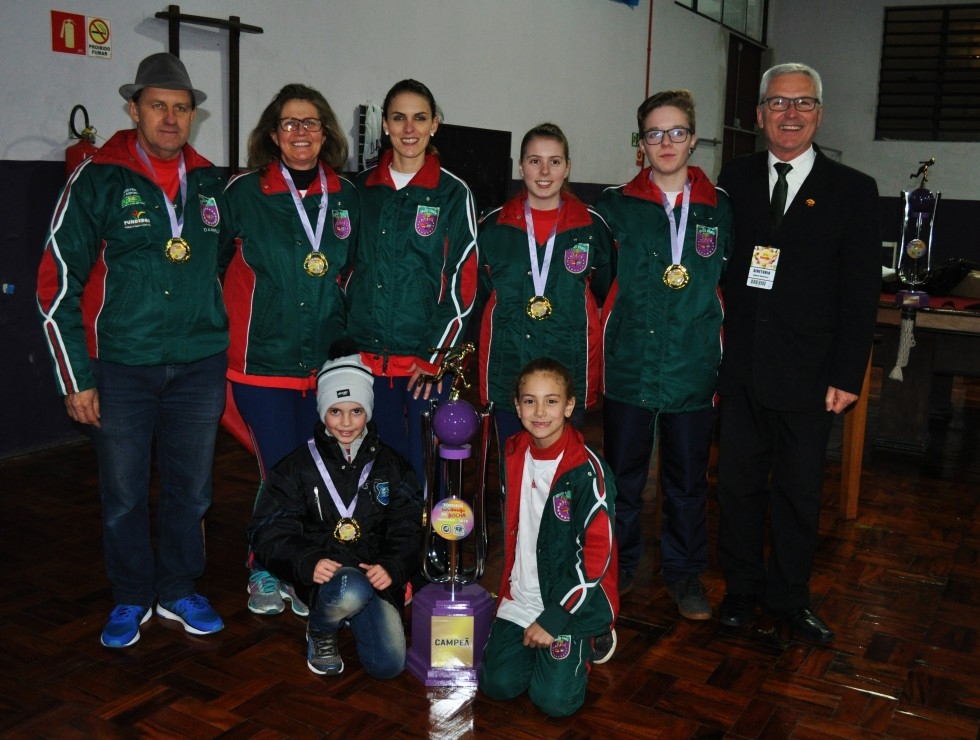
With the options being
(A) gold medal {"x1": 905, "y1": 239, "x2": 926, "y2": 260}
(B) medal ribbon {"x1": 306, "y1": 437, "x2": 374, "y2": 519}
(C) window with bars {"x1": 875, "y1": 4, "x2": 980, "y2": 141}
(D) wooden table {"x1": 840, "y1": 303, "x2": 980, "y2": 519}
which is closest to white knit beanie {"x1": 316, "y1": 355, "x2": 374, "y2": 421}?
(B) medal ribbon {"x1": 306, "y1": 437, "x2": 374, "y2": 519}

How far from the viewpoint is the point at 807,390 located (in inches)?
106

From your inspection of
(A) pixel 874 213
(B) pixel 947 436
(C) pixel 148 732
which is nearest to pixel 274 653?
(C) pixel 148 732

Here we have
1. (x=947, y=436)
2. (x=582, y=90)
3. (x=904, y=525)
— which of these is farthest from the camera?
(x=582, y=90)

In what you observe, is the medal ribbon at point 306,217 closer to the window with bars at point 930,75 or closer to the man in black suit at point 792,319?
the man in black suit at point 792,319

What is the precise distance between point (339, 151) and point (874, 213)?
154 cm

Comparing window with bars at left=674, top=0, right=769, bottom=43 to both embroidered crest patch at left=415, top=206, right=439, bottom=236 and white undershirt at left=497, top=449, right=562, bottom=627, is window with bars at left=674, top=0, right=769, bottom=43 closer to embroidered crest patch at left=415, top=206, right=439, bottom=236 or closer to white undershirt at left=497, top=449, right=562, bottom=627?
embroidered crest patch at left=415, top=206, right=439, bottom=236

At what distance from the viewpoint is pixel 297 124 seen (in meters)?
2.67

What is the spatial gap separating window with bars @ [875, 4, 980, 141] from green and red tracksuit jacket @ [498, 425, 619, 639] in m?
9.36

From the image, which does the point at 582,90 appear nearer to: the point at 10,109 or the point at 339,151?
the point at 10,109

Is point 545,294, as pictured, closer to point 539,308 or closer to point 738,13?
point 539,308

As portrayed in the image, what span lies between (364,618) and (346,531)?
0.78ft

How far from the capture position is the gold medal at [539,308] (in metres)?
2.73

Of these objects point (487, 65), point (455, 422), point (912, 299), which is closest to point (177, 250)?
point (455, 422)

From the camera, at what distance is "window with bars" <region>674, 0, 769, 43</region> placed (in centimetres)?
1012
